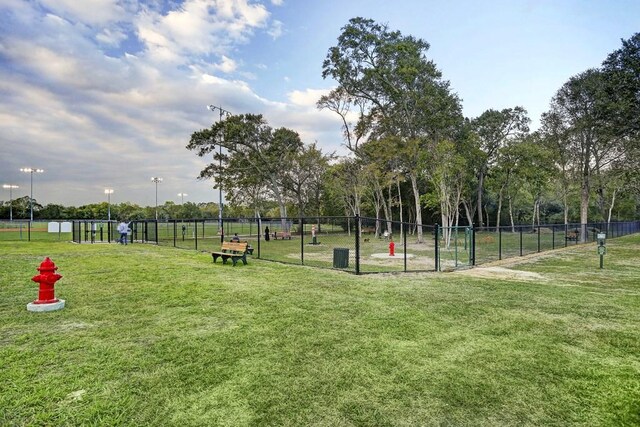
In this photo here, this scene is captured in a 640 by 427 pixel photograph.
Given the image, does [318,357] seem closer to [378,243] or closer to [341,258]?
[341,258]

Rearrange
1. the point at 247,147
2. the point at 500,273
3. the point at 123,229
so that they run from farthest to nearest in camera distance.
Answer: the point at 247,147, the point at 123,229, the point at 500,273

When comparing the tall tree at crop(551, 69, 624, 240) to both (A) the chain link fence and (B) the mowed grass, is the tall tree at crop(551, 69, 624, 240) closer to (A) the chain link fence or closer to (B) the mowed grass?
(A) the chain link fence

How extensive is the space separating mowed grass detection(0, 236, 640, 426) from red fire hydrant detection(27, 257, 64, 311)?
0.76 ft

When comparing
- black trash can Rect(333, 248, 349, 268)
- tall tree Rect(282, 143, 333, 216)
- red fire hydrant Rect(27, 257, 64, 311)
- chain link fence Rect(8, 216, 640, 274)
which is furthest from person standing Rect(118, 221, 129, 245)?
tall tree Rect(282, 143, 333, 216)

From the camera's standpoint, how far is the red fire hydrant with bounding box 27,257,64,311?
5.80 metres

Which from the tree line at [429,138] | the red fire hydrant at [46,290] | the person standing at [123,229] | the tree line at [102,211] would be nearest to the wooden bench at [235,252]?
the red fire hydrant at [46,290]

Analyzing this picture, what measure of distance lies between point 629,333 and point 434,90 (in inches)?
943

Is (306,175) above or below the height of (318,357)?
above

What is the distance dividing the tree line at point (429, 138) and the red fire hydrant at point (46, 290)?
21275 mm

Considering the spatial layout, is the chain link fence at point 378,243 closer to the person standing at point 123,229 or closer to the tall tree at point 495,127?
the person standing at point 123,229

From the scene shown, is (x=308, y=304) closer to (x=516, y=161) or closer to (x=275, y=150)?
(x=275, y=150)

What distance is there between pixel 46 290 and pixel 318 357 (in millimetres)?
→ 4940

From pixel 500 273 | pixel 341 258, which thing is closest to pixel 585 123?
pixel 500 273

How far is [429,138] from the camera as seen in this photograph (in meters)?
28.2
